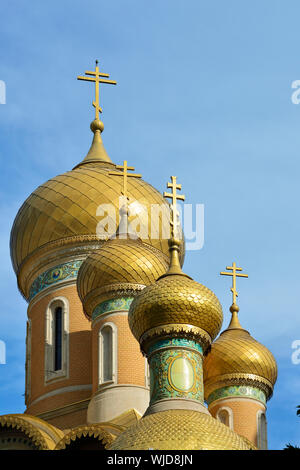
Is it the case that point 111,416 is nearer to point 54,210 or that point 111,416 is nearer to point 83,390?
point 83,390

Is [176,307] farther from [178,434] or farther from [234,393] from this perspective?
[234,393]

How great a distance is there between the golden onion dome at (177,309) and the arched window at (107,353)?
2863mm

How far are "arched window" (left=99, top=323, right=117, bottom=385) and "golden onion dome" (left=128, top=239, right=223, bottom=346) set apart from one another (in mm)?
2863

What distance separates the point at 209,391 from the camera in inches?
956

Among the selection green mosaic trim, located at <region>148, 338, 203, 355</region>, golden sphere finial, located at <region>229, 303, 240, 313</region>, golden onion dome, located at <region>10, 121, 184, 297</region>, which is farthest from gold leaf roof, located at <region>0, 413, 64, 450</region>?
golden sphere finial, located at <region>229, 303, 240, 313</region>

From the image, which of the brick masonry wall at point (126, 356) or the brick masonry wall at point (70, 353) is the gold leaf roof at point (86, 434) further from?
the brick masonry wall at point (70, 353)

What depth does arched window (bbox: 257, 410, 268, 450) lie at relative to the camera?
2398 cm

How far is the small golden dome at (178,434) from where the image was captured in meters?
18.1

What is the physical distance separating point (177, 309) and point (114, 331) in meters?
3.53

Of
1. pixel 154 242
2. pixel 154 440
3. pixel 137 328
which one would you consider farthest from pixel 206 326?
pixel 154 242

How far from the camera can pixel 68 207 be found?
25.7 metres

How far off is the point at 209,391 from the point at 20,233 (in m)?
4.61

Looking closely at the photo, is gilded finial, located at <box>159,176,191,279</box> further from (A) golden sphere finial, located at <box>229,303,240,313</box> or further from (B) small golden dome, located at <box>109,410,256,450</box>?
(A) golden sphere finial, located at <box>229,303,240,313</box>

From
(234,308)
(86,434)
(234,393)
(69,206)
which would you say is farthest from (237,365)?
(86,434)
